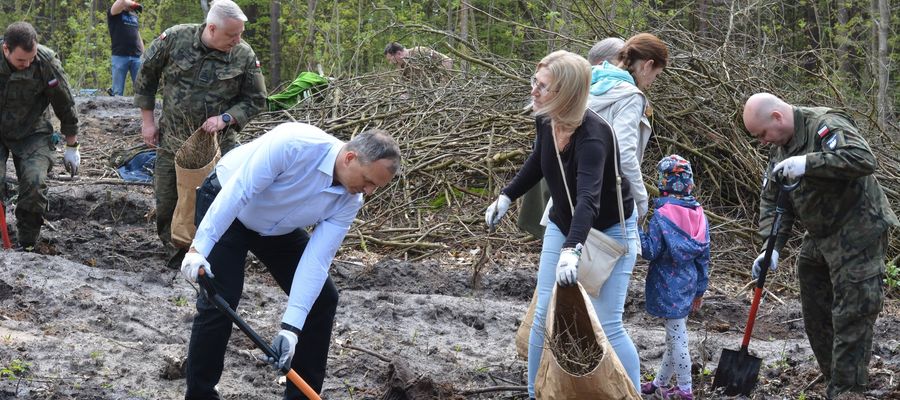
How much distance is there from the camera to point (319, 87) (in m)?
11.1

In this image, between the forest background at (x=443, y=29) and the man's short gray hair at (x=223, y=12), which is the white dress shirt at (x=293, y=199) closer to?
the man's short gray hair at (x=223, y=12)

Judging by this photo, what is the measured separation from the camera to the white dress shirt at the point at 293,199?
350cm

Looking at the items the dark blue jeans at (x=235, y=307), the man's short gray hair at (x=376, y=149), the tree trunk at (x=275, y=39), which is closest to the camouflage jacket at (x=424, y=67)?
the dark blue jeans at (x=235, y=307)

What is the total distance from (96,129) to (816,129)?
33.5 feet

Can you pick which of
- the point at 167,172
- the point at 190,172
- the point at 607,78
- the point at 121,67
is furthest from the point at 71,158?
the point at 121,67

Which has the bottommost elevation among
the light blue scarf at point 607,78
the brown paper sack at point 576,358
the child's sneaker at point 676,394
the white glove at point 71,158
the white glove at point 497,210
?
the white glove at point 71,158

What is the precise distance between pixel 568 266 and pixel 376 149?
831 millimetres

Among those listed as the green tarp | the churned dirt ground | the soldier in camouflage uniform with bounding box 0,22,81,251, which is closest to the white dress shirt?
the churned dirt ground

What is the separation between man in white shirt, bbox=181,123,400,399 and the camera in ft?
11.5

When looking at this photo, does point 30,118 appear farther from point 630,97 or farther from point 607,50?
point 630,97

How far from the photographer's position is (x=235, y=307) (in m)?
3.91

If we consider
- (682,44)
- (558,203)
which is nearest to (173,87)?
(558,203)

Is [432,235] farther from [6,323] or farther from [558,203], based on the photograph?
[558,203]

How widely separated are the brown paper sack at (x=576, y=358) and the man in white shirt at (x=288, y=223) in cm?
87
